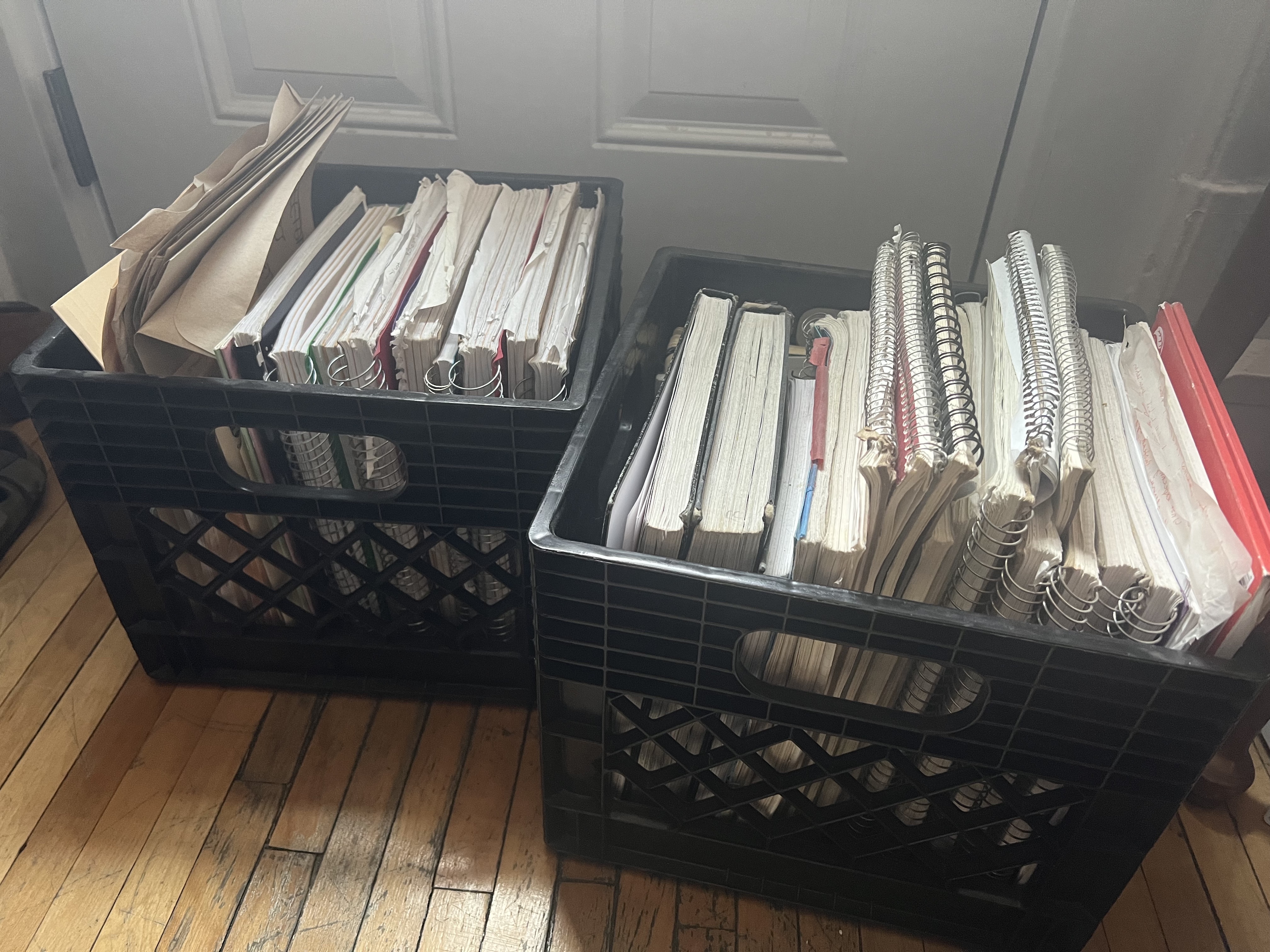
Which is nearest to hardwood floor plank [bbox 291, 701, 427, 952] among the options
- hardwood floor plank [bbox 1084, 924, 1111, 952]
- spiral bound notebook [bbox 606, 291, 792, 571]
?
spiral bound notebook [bbox 606, 291, 792, 571]

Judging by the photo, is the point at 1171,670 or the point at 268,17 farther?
the point at 268,17

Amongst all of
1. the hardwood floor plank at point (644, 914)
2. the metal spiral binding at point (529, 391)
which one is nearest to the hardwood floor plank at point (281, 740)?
the hardwood floor plank at point (644, 914)

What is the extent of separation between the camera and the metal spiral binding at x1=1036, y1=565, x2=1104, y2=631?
0.59 meters

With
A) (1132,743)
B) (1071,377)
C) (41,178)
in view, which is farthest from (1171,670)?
(41,178)

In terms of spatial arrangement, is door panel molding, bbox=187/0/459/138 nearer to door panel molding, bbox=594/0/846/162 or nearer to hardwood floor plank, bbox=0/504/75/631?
door panel molding, bbox=594/0/846/162

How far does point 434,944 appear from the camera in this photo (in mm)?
812

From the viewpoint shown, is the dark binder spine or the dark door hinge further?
the dark door hinge

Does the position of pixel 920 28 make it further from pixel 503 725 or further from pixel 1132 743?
pixel 503 725

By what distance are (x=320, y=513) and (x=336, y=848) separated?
0.34 metres

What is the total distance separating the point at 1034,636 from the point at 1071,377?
19 centimetres

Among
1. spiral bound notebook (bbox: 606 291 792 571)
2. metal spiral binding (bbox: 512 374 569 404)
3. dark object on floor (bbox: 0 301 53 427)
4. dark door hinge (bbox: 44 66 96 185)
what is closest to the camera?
spiral bound notebook (bbox: 606 291 792 571)

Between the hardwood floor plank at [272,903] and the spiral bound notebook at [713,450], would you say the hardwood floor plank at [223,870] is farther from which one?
the spiral bound notebook at [713,450]

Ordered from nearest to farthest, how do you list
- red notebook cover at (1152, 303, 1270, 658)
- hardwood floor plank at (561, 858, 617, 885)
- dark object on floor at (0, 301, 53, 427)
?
1. red notebook cover at (1152, 303, 1270, 658)
2. hardwood floor plank at (561, 858, 617, 885)
3. dark object on floor at (0, 301, 53, 427)

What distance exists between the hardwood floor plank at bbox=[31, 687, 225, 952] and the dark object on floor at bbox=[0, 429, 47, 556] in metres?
0.38
